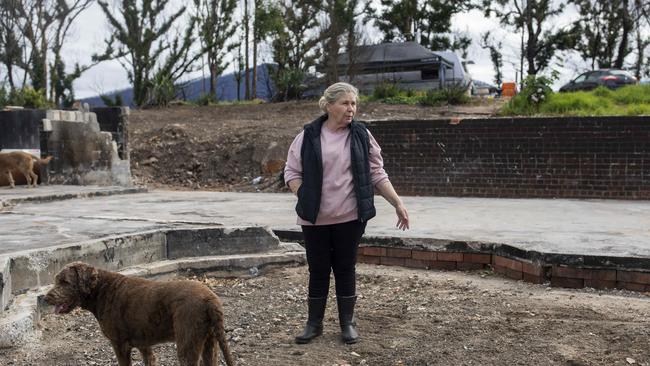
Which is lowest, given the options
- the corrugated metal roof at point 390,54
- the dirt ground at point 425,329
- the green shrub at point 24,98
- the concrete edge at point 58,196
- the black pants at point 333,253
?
the dirt ground at point 425,329

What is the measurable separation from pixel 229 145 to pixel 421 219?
984 cm

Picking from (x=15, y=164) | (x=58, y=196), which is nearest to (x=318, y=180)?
(x=58, y=196)

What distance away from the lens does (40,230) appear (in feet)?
22.7

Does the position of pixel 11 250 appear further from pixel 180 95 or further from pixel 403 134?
pixel 180 95

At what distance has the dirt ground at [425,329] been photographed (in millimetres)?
3957

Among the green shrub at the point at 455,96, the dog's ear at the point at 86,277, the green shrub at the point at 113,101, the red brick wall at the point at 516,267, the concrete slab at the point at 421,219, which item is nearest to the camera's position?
the dog's ear at the point at 86,277

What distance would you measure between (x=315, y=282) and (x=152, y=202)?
7.16 m

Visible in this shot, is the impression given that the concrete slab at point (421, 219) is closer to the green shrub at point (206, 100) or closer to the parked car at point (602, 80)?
the green shrub at point (206, 100)

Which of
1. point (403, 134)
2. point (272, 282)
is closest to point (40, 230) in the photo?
point (272, 282)

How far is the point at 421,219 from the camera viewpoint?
28.3 feet

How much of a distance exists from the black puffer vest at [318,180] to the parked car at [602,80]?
22332 millimetres

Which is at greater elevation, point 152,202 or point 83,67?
point 83,67

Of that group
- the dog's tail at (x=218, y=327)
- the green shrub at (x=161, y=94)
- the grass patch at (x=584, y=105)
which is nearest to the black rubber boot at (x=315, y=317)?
the dog's tail at (x=218, y=327)

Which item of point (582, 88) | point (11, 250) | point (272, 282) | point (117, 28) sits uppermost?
point (117, 28)
